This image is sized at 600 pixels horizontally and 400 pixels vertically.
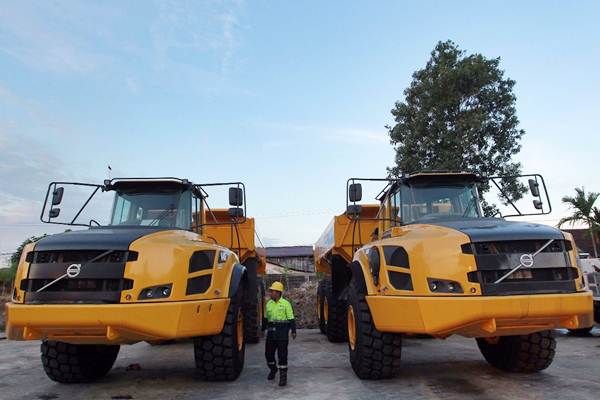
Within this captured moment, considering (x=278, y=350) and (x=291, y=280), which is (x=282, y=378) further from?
(x=291, y=280)

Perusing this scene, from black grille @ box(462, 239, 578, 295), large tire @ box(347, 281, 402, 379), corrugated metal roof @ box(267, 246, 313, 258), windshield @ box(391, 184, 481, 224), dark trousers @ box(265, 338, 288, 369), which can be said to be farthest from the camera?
corrugated metal roof @ box(267, 246, 313, 258)

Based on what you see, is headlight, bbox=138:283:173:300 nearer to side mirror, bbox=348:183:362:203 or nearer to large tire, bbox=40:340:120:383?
large tire, bbox=40:340:120:383

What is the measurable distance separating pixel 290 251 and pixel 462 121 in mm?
37928

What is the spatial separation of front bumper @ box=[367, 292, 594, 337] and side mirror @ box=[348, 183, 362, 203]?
177 centimetres

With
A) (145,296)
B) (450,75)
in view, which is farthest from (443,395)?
(450,75)

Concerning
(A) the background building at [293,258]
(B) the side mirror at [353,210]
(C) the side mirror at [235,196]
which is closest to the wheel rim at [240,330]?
(C) the side mirror at [235,196]

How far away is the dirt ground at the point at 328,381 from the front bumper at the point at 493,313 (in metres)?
0.75

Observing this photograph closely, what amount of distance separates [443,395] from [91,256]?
159 inches

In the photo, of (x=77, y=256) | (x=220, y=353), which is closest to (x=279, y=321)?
(x=220, y=353)

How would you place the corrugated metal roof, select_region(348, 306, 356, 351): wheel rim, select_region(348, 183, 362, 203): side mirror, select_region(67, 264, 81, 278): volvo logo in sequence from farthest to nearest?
the corrugated metal roof, select_region(348, 183, 362, 203): side mirror, select_region(348, 306, 356, 351): wheel rim, select_region(67, 264, 81, 278): volvo logo

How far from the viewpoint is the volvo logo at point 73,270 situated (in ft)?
18.0

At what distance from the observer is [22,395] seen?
20.6 ft

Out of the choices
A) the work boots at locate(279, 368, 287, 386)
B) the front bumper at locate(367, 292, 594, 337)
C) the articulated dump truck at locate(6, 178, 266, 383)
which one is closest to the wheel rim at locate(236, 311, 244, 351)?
the articulated dump truck at locate(6, 178, 266, 383)

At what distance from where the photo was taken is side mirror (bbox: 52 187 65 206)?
6.79m
